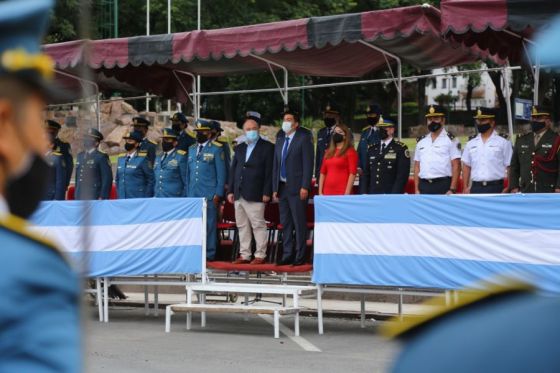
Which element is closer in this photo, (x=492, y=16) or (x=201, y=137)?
(x=492, y=16)

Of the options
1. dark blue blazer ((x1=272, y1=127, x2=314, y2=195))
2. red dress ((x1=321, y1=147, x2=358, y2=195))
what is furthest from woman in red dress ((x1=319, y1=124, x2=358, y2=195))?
dark blue blazer ((x1=272, y1=127, x2=314, y2=195))

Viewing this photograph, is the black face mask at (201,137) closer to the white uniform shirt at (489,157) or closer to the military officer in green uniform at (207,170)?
the military officer in green uniform at (207,170)

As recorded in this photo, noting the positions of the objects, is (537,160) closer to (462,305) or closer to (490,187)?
(490,187)

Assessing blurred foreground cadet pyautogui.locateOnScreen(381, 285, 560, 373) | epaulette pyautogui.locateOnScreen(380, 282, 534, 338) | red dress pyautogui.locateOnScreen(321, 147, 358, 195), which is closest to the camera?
blurred foreground cadet pyautogui.locateOnScreen(381, 285, 560, 373)

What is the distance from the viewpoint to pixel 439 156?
44.2ft

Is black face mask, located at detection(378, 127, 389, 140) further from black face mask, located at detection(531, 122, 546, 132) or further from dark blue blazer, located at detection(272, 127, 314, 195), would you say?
black face mask, located at detection(531, 122, 546, 132)

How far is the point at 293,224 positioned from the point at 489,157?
8.21ft

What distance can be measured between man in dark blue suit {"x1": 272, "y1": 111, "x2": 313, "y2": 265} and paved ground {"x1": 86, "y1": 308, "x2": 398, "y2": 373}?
0.97 meters

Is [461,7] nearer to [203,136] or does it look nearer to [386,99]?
[203,136]

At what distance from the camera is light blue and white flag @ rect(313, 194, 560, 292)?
1038 cm

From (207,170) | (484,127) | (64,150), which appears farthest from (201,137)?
(484,127)

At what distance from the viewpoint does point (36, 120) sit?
2.10 m

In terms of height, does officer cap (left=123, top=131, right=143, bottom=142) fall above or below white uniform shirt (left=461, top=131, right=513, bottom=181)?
above

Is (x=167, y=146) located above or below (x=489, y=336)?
above
